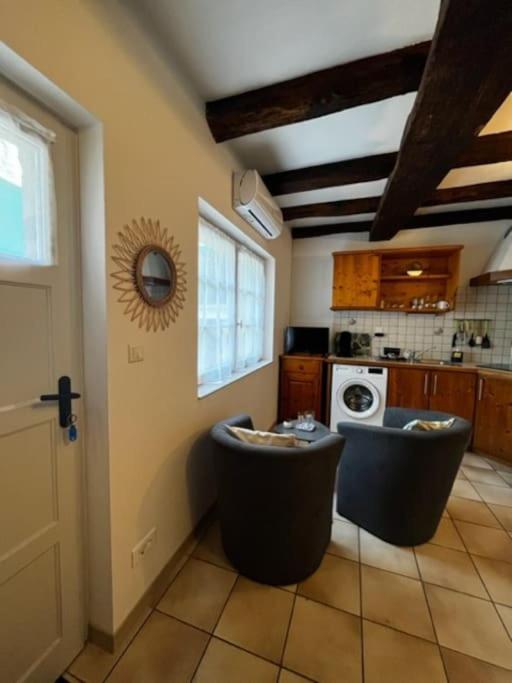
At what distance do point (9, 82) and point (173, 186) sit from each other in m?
0.67

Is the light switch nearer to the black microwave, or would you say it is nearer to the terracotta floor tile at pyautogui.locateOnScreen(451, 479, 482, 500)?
the terracotta floor tile at pyautogui.locateOnScreen(451, 479, 482, 500)

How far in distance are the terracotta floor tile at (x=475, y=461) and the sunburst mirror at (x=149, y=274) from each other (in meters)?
3.14

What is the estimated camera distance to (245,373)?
2.62 metres

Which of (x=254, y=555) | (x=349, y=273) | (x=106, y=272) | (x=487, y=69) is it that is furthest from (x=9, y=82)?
(x=349, y=273)

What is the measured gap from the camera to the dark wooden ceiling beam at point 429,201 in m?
2.65

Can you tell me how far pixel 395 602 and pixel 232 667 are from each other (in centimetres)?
82

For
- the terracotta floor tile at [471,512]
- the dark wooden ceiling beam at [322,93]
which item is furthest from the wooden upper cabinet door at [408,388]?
the dark wooden ceiling beam at [322,93]

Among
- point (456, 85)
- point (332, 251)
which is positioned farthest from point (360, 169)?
point (332, 251)

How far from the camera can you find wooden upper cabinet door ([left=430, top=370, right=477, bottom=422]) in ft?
10.1

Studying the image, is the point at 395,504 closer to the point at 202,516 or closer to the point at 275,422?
the point at 202,516

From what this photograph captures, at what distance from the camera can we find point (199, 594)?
1456 mm

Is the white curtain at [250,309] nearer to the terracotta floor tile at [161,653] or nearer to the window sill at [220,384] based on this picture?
the window sill at [220,384]

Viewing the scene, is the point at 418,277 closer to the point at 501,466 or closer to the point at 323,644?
the point at 501,466

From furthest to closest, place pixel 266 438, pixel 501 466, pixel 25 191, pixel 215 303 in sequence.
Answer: pixel 501 466
pixel 215 303
pixel 266 438
pixel 25 191
